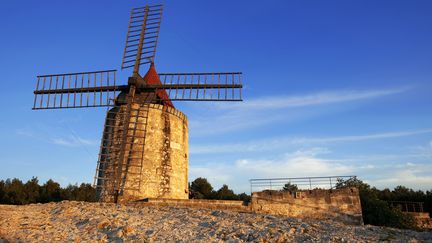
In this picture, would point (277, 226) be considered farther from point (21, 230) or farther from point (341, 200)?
point (21, 230)

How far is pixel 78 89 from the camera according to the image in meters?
18.3

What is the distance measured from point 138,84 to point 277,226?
415 inches

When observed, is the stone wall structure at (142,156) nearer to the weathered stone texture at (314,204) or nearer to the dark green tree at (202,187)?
the weathered stone texture at (314,204)

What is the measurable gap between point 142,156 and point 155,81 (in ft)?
16.5

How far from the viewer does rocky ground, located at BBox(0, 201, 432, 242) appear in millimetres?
9531

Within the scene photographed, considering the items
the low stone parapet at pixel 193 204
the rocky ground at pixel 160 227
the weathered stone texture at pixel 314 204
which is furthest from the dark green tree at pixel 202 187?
the rocky ground at pixel 160 227

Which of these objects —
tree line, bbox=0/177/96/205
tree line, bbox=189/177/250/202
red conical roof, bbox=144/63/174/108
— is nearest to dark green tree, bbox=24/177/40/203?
tree line, bbox=0/177/96/205

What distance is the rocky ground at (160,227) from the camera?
9.53 metres

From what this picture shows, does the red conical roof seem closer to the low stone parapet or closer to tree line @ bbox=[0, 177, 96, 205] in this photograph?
the low stone parapet

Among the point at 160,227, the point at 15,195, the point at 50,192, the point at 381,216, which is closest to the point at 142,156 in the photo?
the point at 160,227

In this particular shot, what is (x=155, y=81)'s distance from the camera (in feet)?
63.5

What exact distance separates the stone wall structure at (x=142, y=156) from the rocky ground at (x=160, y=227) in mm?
3335

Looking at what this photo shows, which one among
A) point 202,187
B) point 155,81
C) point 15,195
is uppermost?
point 155,81

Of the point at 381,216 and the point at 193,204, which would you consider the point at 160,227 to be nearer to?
the point at 193,204
